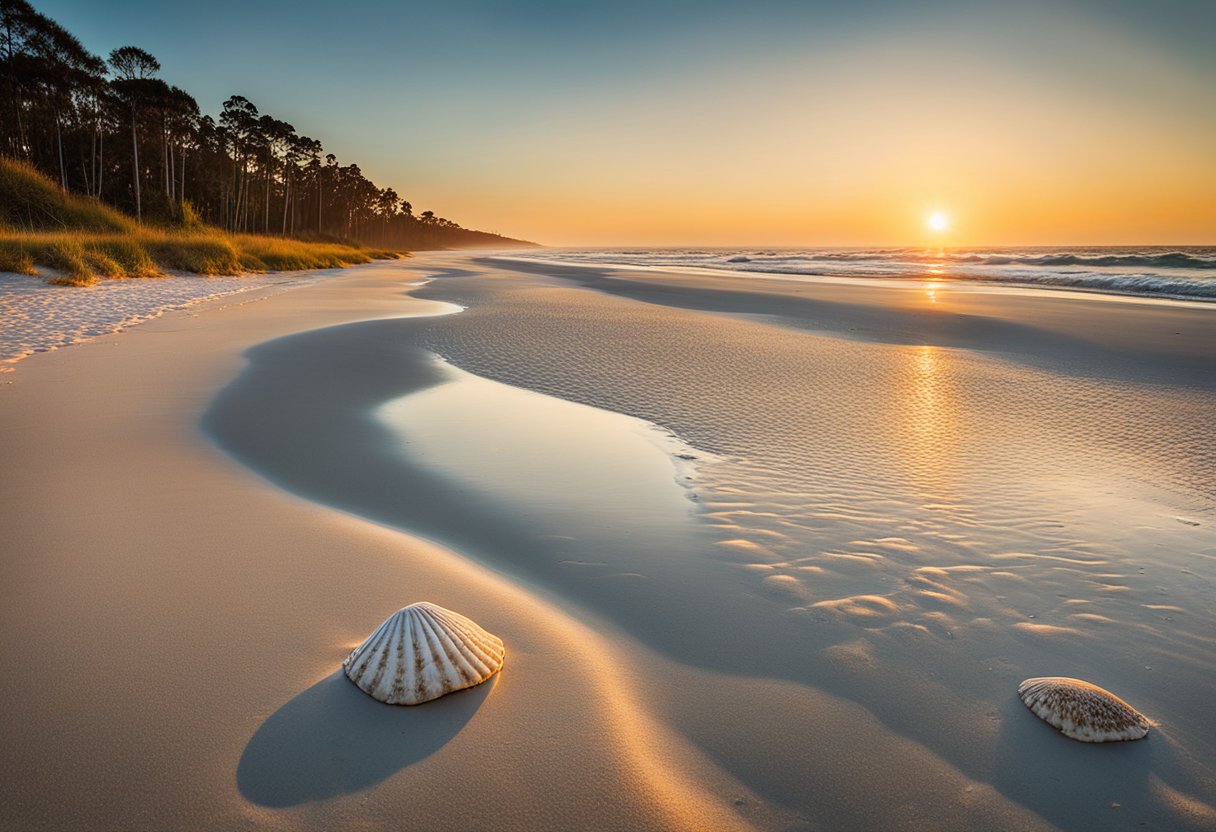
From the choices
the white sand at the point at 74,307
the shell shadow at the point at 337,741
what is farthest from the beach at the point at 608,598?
the white sand at the point at 74,307

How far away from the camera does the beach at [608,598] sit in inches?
67.1

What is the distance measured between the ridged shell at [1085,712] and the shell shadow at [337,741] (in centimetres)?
182

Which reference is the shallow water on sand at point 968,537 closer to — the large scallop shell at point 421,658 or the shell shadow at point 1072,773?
the shell shadow at point 1072,773

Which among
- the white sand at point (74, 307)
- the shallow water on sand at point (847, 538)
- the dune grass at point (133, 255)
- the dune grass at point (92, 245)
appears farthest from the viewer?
the dune grass at point (92, 245)

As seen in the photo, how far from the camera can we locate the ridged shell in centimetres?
195

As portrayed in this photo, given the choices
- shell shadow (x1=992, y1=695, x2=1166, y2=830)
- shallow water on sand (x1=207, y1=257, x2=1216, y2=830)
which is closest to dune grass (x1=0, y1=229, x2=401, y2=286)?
shallow water on sand (x1=207, y1=257, x2=1216, y2=830)

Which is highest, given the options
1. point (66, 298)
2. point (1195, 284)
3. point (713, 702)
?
point (1195, 284)

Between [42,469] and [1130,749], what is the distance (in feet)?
18.4

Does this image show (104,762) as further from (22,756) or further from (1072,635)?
(1072,635)

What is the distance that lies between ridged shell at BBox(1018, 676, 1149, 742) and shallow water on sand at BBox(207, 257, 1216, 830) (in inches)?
1.5

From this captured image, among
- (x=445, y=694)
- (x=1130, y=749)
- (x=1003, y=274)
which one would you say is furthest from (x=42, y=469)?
(x=1003, y=274)

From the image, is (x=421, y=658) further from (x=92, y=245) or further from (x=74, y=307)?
(x=92, y=245)

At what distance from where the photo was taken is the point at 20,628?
2.29 m

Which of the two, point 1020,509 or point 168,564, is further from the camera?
point 1020,509
